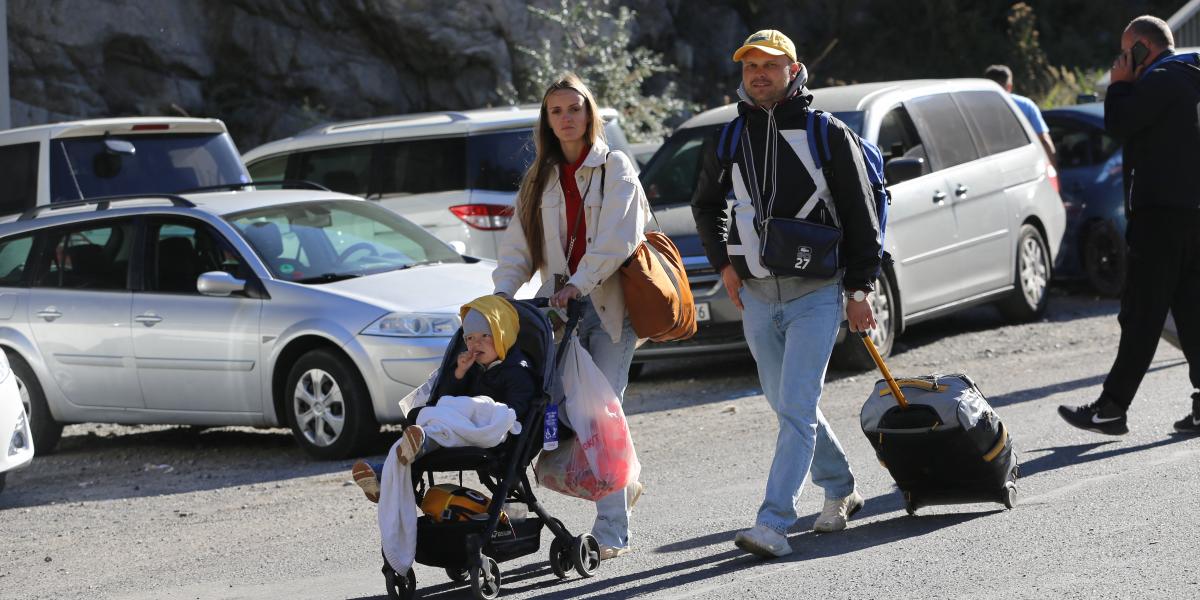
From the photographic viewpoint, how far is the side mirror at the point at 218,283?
9.30 metres

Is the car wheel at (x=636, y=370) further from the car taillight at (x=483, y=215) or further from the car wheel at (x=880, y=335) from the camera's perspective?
the car taillight at (x=483, y=215)

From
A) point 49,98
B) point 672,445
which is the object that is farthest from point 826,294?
point 49,98

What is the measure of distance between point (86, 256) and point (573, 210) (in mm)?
4928

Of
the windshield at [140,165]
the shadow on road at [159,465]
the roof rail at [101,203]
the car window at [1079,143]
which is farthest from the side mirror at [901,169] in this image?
the windshield at [140,165]

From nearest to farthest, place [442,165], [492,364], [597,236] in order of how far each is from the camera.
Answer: [492,364] < [597,236] < [442,165]

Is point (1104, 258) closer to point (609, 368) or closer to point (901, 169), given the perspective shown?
point (901, 169)

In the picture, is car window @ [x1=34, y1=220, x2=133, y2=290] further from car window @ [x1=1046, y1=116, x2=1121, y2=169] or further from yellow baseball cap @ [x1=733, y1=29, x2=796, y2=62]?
car window @ [x1=1046, y1=116, x2=1121, y2=169]

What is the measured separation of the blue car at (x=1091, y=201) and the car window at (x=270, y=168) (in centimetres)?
702

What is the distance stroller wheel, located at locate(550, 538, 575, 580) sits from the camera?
5.92 metres

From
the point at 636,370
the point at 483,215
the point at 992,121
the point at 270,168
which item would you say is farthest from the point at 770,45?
the point at 270,168

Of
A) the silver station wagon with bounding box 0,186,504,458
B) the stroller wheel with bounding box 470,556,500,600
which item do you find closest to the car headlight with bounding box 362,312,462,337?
the silver station wagon with bounding box 0,186,504,458

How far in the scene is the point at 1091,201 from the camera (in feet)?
47.1

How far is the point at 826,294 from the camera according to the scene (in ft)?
19.6

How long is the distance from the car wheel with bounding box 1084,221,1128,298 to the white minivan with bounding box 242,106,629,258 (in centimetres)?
446
